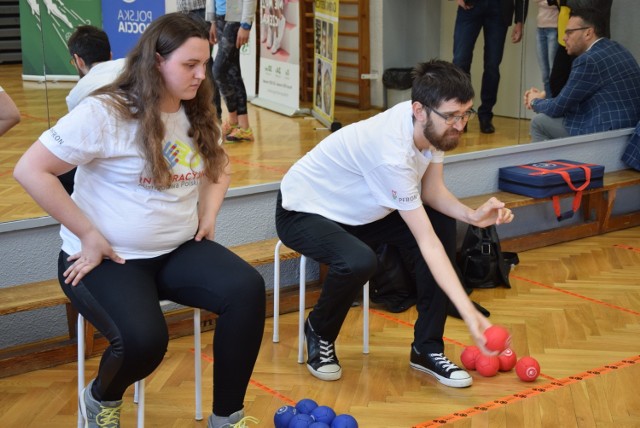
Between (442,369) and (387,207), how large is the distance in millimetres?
584

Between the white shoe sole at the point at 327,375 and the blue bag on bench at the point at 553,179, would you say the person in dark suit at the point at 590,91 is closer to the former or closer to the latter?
the blue bag on bench at the point at 553,179

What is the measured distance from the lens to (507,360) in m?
3.14

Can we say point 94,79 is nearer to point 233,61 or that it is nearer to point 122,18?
point 122,18

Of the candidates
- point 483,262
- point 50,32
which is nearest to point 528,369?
point 483,262

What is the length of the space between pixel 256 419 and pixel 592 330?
1.53 metres

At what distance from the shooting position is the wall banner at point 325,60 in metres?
6.05

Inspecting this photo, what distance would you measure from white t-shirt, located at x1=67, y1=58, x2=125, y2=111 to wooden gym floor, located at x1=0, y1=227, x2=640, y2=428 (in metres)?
1.01

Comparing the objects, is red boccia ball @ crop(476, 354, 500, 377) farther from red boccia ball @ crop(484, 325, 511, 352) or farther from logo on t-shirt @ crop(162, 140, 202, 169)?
logo on t-shirt @ crop(162, 140, 202, 169)

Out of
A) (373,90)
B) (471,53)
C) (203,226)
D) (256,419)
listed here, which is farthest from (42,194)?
(373,90)

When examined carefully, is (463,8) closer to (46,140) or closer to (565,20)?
(565,20)

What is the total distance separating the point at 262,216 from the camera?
3.99 m

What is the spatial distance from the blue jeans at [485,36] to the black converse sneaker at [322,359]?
8.48 feet

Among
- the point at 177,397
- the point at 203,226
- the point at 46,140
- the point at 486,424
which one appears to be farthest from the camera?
the point at 177,397

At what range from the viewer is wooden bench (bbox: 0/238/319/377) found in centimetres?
306
